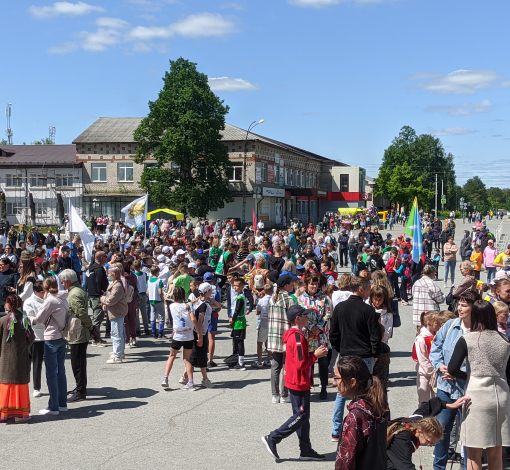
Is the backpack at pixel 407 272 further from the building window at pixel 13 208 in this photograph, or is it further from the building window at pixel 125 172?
the building window at pixel 13 208

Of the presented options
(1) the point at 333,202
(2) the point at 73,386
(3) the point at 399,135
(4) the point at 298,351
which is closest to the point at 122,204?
(1) the point at 333,202

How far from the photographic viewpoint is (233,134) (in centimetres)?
5650

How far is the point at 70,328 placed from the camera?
27.3 feet

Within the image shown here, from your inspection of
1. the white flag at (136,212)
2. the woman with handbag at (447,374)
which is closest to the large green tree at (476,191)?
the white flag at (136,212)


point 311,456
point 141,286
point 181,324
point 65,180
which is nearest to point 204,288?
point 181,324

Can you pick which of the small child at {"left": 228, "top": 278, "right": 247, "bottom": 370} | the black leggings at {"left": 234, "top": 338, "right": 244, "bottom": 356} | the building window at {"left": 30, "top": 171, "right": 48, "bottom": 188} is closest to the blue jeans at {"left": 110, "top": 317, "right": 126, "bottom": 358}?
the small child at {"left": 228, "top": 278, "right": 247, "bottom": 370}

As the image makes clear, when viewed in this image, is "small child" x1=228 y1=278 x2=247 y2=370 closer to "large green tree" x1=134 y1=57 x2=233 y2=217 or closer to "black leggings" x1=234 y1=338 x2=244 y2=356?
"black leggings" x1=234 y1=338 x2=244 y2=356

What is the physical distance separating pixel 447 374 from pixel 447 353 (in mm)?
262

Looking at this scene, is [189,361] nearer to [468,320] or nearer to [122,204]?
[468,320]

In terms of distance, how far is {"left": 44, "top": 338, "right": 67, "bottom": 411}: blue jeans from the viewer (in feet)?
26.0

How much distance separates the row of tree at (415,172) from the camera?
3514 inches

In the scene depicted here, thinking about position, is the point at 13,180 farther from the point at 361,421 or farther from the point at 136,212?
the point at 361,421

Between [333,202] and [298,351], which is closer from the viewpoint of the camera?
[298,351]

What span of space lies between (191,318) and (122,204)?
159 feet
